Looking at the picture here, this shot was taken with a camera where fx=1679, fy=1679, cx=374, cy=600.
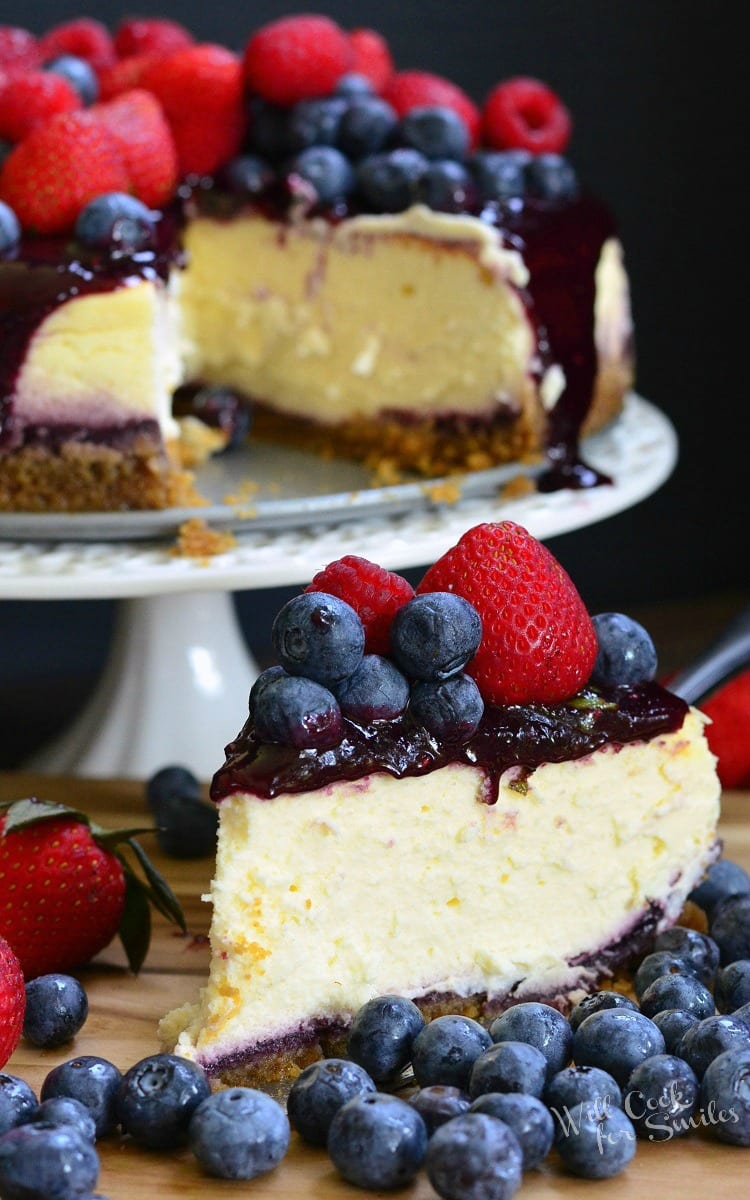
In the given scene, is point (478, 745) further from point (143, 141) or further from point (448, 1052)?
point (143, 141)

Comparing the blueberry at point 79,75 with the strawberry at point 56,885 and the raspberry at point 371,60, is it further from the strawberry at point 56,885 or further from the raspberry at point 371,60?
the strawberry at point 56,885

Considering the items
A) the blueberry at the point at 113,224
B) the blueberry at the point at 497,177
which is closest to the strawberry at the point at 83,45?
the blueberry at the point at 113,224

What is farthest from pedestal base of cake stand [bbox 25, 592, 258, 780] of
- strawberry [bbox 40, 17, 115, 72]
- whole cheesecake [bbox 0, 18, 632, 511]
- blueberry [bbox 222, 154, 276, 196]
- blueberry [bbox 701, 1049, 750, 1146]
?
blueberry [bbox 701, 1049, 750, 1146]

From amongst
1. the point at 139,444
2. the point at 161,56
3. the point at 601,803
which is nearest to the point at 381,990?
the point at 601,803

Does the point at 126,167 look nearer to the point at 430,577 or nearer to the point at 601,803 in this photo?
the point at 430,577

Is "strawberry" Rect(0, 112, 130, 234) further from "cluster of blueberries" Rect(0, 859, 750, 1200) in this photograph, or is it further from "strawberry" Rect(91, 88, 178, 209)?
"cluster of blueberries" Rect(0, 859, 750, 1200)

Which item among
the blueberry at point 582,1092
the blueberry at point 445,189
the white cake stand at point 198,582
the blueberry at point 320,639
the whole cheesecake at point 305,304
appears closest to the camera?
the blueberry at point 582,1092
